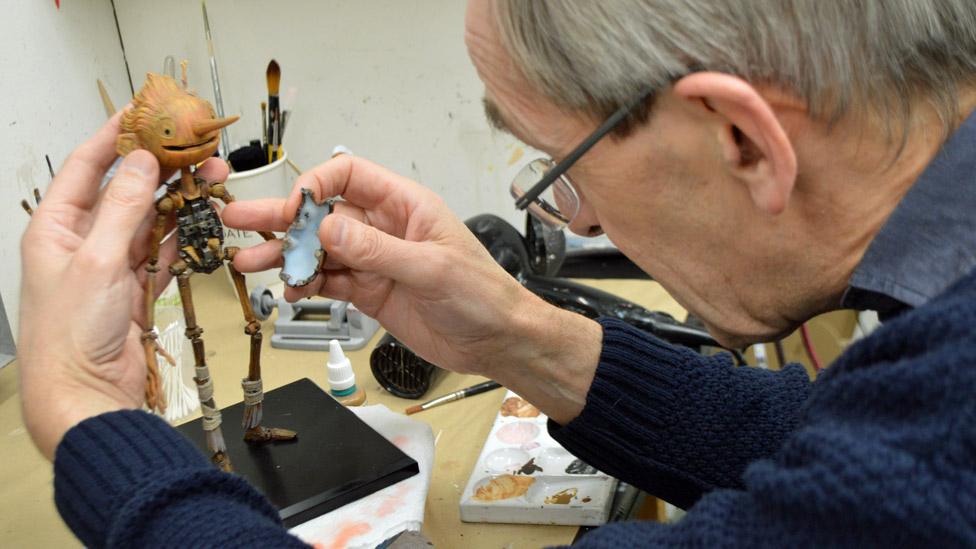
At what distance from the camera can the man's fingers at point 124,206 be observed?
79cm

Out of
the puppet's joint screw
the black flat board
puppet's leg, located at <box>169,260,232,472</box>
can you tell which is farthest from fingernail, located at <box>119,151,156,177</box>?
the black flat board

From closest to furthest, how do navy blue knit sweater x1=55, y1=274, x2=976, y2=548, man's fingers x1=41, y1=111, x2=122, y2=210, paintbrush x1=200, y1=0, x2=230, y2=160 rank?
1. navy blue knit sweater x1=55, y1=274, x2=976, y2=548
2. man's fingers x1=41, y1=111, x2=122, y2=210
3. paintbrush x1=200, y1=0, x2=230, y2=160

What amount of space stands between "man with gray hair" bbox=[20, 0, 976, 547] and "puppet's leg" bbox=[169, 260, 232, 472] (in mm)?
148

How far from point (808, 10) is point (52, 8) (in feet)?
4.79

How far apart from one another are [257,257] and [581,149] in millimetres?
450

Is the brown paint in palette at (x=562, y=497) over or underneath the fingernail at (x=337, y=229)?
underneath

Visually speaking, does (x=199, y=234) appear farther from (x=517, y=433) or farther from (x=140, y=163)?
(x=517, y=433)

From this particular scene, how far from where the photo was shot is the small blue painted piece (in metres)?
0.95

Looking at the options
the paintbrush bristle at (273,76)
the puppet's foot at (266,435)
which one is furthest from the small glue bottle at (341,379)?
the paintbrush bristle at (273,76)

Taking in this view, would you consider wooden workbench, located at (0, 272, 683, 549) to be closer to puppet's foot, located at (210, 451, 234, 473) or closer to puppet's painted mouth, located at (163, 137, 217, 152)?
puppet's foot, located at (210, 451, 234, 473)

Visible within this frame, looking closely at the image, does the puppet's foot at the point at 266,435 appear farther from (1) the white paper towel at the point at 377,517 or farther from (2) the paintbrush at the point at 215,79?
(2) the paintbrush at the point at 215,79

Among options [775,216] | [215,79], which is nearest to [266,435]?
[775,216]

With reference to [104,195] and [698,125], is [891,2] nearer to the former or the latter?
[698,125]

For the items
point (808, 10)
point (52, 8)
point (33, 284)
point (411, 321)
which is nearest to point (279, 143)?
point (52, 8)
